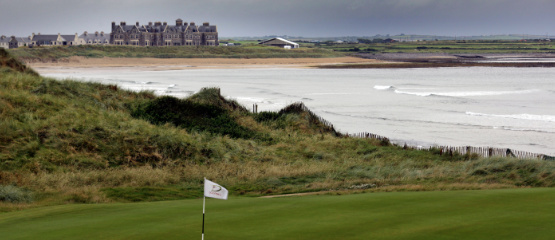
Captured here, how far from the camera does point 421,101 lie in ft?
173

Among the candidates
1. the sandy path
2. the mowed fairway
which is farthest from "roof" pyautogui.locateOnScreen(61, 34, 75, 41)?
the mowed fairway

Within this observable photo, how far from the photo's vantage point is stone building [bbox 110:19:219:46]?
492 ft

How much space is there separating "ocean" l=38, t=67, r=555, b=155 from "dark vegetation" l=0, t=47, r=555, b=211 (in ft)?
18.5

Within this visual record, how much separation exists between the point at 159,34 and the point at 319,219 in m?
147

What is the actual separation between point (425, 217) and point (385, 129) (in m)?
27.6

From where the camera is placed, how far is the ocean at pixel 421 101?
112ft

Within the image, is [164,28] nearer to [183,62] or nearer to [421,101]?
[183,62]

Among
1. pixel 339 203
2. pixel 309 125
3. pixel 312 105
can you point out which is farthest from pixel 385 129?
pixel 339 203

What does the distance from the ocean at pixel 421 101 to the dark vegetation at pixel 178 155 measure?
565cm

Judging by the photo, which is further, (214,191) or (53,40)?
(53,40)

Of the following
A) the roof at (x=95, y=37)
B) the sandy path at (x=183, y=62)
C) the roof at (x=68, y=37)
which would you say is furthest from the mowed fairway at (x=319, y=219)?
the roof at (x=95, y=37)

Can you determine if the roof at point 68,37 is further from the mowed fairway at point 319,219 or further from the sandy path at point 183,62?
the mowed fairway at point 319,219

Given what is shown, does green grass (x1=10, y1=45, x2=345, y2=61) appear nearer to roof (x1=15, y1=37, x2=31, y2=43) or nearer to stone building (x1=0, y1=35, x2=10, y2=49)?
stone building (x1=0, y1=35, x2=10, y2=49)

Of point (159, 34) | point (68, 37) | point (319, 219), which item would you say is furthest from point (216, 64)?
point (319, 219)
